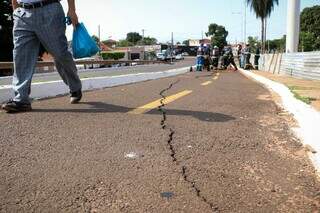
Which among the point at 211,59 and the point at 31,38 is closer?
the point at 31,38

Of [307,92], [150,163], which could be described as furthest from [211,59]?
[150,163]

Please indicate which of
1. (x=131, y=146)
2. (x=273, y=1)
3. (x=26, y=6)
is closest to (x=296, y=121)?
(x=131, y=146)

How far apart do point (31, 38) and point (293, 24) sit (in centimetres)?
2201

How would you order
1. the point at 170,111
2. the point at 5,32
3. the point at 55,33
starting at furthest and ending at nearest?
the point at 5,32, the point at 170,111, the point at 55,33

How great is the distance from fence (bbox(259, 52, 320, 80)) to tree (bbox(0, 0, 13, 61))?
88.6 ft

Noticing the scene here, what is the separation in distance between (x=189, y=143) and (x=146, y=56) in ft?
353

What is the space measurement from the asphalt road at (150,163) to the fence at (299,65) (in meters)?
10.8

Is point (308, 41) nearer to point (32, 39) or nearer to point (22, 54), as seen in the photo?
point (32, 39)

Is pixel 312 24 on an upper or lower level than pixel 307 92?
upper

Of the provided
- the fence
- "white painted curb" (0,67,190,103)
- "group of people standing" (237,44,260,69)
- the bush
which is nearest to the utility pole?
the fence

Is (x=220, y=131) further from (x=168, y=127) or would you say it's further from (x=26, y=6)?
(x=26, y=6)

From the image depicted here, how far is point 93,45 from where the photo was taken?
6492 mm

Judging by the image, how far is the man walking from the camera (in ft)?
19.2

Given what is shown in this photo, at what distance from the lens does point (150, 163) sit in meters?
3.81
